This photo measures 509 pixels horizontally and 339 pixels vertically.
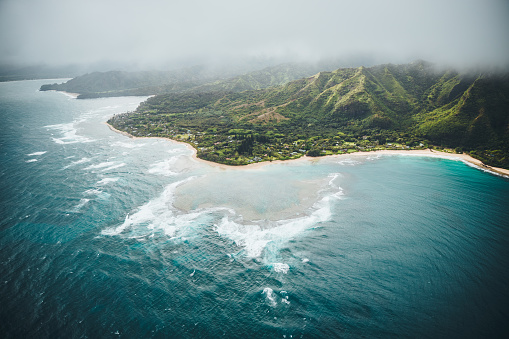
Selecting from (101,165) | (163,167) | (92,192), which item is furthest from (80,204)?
(101,165)

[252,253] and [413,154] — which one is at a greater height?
[413,154]

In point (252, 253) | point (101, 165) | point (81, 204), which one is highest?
point (101, 165)

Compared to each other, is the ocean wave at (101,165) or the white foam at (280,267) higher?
the ocean wave at (101,165)

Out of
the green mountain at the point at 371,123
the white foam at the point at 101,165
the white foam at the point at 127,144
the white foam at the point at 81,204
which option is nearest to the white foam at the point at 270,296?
the white foam at the point at 81,204

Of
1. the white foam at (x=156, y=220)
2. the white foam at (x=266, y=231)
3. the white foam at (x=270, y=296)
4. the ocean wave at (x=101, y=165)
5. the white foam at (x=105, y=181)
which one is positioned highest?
the ocean wave at (x=101, y=165)

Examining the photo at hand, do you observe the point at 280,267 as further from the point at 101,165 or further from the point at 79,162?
the point at 79,162

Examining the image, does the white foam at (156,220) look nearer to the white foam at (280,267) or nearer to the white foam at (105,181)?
the white foam at (105,181)
